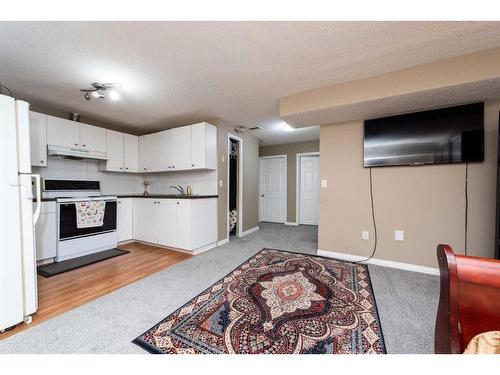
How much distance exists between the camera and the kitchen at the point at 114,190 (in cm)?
261

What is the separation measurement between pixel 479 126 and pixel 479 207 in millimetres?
850

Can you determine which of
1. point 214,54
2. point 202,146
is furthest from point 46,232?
point 214,54

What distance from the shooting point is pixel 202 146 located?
3.17 metres

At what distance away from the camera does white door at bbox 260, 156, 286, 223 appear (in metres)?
5.65

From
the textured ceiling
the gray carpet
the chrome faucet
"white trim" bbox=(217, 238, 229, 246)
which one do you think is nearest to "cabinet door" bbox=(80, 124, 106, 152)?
the textured ceiling

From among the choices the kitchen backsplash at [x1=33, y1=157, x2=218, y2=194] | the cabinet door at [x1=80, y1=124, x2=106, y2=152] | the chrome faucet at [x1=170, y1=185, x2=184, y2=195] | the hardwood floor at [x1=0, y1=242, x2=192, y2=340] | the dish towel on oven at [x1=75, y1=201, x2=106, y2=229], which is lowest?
the hardwood floor at [x1=0, y1=242, x2=192, y2=340]

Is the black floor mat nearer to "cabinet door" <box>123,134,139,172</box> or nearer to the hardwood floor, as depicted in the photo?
the hardwood floor

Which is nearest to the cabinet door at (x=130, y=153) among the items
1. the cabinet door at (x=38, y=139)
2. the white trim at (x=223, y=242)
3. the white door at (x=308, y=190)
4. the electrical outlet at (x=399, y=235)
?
the cabinet door at (x=38, y=139)

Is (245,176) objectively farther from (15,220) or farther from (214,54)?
(15,220)

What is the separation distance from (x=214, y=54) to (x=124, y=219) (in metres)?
3.05

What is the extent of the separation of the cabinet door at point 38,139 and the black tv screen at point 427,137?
14.1 feet
